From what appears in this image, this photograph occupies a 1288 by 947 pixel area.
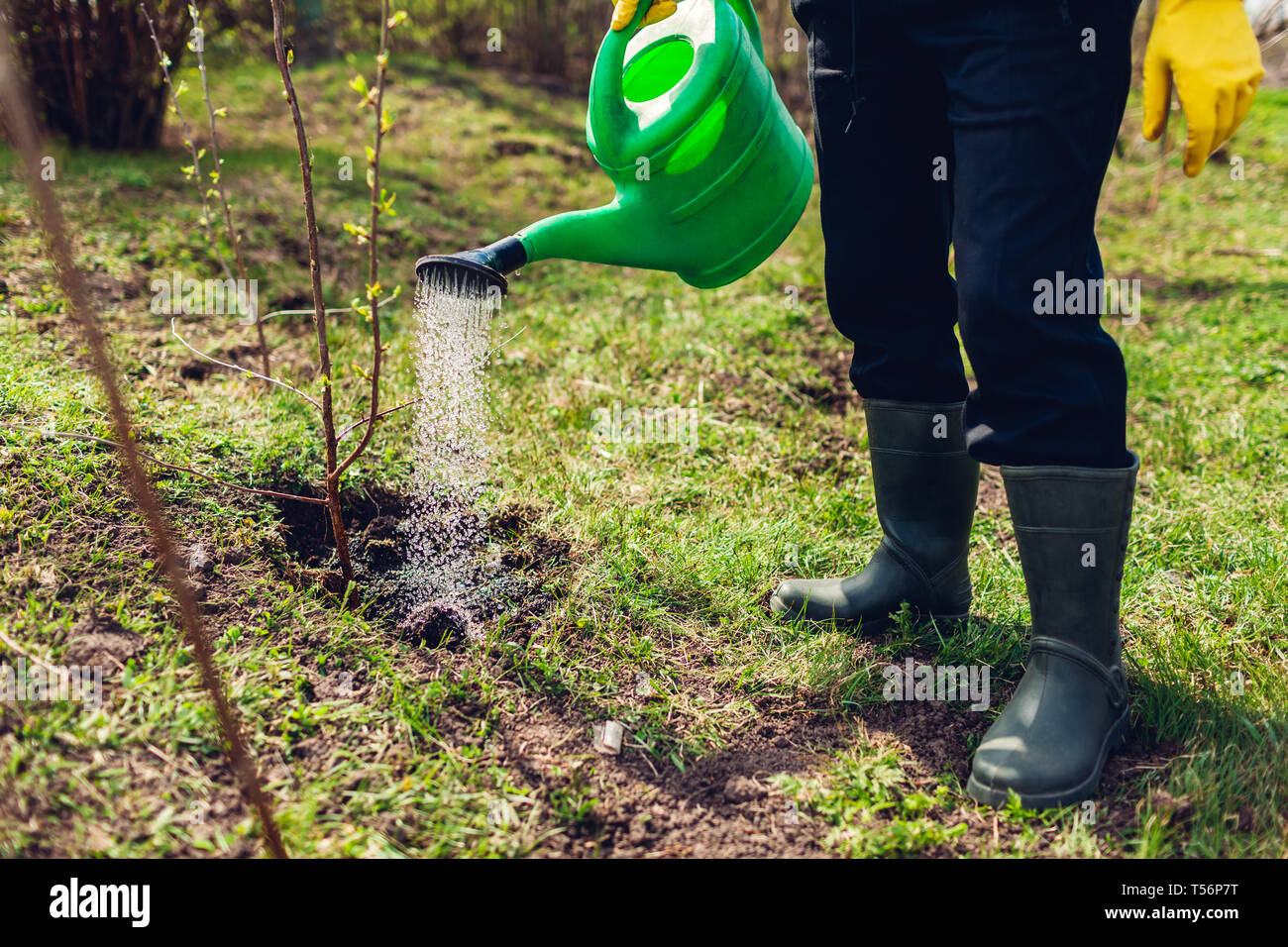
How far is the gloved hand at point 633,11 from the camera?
1413mm

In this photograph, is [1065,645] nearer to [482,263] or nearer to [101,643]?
[482,263]

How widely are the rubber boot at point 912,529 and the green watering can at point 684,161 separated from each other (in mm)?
448

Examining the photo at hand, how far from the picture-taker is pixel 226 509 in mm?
1776

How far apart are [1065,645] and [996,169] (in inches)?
29.4

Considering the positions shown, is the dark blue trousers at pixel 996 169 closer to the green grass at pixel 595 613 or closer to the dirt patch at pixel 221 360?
the green grass at pixel 595 613

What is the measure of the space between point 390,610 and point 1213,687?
150cm

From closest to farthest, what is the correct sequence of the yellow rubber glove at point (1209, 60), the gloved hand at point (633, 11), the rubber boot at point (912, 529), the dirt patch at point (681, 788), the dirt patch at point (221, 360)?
1. the yellow rubber glove at point (1209, 60)
2. the dirt patch at point (681, 788)
3. the gloved hand at point (633, 11)
4. the rubber boot at point (912, 529)
5. the dirt patch at point (221, 360)

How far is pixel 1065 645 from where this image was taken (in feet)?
4.67
